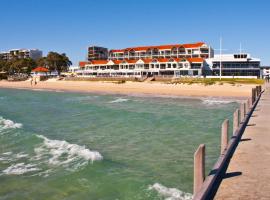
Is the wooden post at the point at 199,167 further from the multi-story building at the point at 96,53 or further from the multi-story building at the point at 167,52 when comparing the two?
the multi-story building at the point at 96,53

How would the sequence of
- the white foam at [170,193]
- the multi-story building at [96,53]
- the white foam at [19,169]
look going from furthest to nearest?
the multi-story building at [96,53] → the white foam at [19,169] → the white foam at [170,193]

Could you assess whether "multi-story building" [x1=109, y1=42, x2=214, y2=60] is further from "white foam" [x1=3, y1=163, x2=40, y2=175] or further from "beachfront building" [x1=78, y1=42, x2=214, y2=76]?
"white foam" [x1=3, y1=163, x2=40, y2=175]

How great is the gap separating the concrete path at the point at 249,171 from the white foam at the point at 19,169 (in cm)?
761

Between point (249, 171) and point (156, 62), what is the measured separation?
90957mm

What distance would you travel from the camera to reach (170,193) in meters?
10.1

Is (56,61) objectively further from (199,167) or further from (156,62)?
(199,167)

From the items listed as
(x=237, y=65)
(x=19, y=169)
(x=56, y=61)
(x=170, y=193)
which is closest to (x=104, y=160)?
(x=19, y=169)

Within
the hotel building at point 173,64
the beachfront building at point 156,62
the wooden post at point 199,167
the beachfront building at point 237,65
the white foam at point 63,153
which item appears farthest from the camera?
the beachfront building at point 156,62

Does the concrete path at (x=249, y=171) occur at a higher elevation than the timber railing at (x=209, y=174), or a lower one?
lower

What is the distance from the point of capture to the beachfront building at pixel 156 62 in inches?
3686

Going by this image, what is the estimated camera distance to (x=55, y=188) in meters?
11.1

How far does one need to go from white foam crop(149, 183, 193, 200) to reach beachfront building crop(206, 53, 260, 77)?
80.6 metres

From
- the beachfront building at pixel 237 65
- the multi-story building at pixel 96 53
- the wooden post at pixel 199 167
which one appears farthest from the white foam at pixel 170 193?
the multi-story building at pixel 96 53

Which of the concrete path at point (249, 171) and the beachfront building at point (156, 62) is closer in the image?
the concrete path at point (249, 171)
